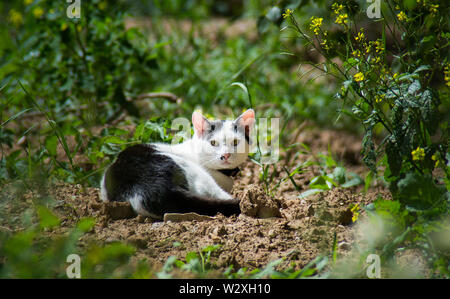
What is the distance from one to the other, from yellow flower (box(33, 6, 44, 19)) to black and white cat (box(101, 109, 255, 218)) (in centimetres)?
183

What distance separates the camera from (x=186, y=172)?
274 cm

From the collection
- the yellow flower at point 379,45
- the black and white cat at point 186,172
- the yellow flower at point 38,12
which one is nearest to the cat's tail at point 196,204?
the black and white cat at point 186,172

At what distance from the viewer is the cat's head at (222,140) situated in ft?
10.0

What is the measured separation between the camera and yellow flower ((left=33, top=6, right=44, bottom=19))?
387 cm

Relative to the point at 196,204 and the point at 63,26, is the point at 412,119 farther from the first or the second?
the point at 63,26

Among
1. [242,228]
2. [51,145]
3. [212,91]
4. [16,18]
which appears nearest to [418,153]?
[242,228]

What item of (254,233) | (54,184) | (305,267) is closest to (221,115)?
(54,184)

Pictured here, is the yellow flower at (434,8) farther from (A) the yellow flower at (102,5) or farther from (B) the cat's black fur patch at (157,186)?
(A) the yellow flower at (102,5)

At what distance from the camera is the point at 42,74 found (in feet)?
13.4

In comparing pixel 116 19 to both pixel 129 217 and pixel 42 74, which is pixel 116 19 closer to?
pixel 42 74

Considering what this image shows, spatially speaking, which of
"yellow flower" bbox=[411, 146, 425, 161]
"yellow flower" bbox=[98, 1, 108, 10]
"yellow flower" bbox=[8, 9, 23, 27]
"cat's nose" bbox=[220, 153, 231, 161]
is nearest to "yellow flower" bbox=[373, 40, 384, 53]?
"yellow flower" bbox=[411, 146, 425, 161]

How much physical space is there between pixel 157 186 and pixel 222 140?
677 millimetres
